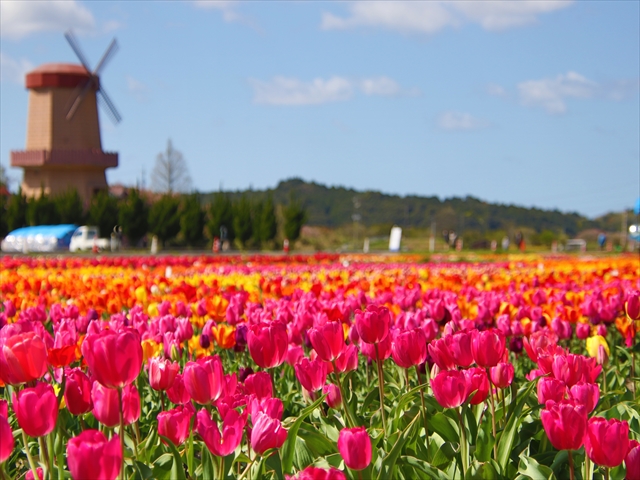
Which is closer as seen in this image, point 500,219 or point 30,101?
point 30,101

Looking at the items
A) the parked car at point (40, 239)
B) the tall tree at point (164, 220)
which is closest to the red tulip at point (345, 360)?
the parked car at point (40, 239)

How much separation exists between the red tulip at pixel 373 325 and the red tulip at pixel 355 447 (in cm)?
80

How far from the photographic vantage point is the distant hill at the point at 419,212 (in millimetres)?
101500

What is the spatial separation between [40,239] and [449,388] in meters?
37.9

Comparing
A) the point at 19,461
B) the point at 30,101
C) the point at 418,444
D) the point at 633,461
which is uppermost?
the point at 30,101

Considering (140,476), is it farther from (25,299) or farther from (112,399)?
(25,299)

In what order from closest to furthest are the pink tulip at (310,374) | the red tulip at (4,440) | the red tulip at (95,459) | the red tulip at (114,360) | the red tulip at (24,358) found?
the red tulip at (95,459) < the red tulip at (4,440) < the red tulip at (114,360) < the red tulip at (24,358) < the pink tulip at (310,374)

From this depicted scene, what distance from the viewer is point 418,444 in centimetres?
225

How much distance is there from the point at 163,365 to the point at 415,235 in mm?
67035

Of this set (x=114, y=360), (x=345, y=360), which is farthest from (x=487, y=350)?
(x=114, y=360)

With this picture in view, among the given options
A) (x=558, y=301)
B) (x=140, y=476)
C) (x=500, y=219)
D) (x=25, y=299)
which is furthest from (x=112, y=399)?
(x=500, y=219)

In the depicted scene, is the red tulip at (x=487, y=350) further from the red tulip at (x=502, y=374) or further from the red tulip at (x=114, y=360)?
the red tulip at (x=114, y=360)

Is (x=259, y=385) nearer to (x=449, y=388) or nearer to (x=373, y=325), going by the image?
(x=373, y=325)

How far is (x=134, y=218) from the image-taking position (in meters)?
41.7
